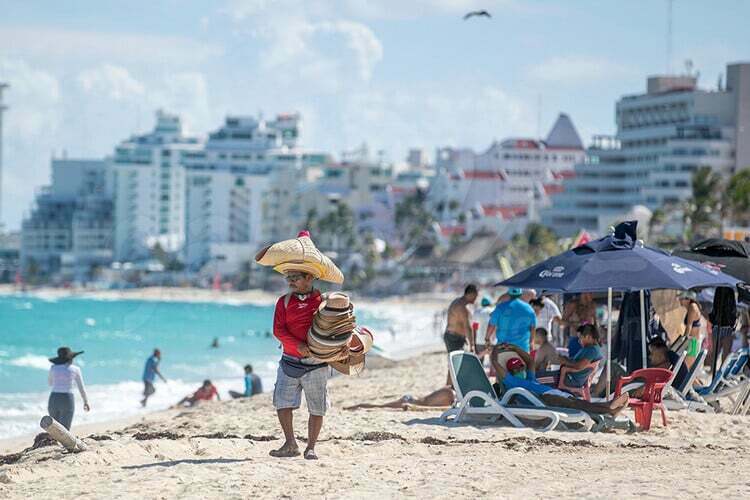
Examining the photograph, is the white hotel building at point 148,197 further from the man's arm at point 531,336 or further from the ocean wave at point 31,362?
the man's arm at point 531,336

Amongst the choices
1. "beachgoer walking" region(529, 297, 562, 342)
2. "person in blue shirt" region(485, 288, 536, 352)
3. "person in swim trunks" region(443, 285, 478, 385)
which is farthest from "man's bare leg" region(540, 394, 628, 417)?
"beachgoer walking" region(529, 297, 562, 342)

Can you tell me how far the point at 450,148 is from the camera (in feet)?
452

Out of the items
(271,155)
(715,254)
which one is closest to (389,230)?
(271,155)

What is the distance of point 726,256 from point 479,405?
539 centimetres

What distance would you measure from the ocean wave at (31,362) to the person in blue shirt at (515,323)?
30212 mm

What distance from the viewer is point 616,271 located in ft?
40.3

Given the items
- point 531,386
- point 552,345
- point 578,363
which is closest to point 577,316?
point 552,345

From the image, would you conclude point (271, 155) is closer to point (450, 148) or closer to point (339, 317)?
point (450, 148)

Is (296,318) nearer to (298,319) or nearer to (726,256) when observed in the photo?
(298,319)

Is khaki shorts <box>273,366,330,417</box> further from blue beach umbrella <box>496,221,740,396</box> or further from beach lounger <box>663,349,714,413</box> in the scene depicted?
beach lounger <box>663,349,714,413</box>

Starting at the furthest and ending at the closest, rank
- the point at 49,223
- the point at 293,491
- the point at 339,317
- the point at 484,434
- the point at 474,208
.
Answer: the point at 49,223, the point at 474,208, the point at 484,434, the point at 339,317, the point at 293,491

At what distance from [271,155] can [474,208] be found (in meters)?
43.1

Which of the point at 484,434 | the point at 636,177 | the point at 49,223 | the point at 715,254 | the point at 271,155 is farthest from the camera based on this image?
the point at 49,223

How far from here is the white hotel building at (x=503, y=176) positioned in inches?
4670
